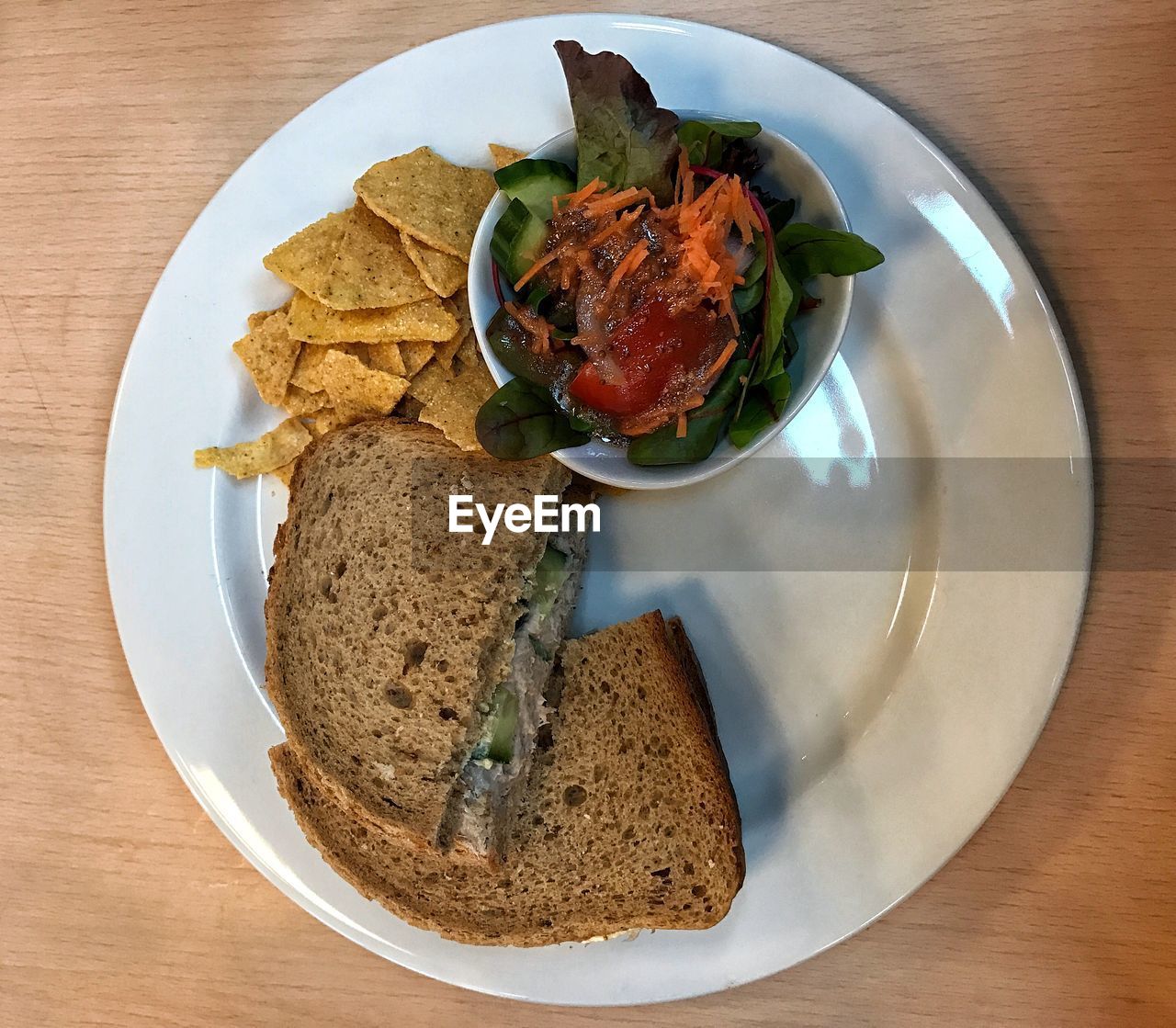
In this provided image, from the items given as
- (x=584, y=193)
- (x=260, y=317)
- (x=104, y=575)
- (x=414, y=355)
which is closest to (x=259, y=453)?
(x=260, y=317)

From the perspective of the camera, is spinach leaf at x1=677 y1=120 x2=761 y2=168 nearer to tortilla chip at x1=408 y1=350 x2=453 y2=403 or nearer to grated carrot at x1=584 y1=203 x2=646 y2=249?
grated carrot at x1=584 y1=203 x2=646 y2=249

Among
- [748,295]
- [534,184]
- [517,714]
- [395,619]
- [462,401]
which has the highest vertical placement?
[534,184]

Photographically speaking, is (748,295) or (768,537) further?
(768,537)

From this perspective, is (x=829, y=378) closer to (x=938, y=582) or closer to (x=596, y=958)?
(x=938, y=582)

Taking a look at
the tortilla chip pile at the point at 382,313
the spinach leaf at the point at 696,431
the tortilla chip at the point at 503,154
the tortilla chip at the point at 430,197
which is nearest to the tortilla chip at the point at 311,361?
the tortilla chip pile at the point at 382,313

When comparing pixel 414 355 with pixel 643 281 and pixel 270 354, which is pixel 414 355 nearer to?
pixel 270 354

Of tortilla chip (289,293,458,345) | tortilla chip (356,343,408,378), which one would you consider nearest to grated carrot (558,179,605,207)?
tortilla chip (289,293,458,345)
